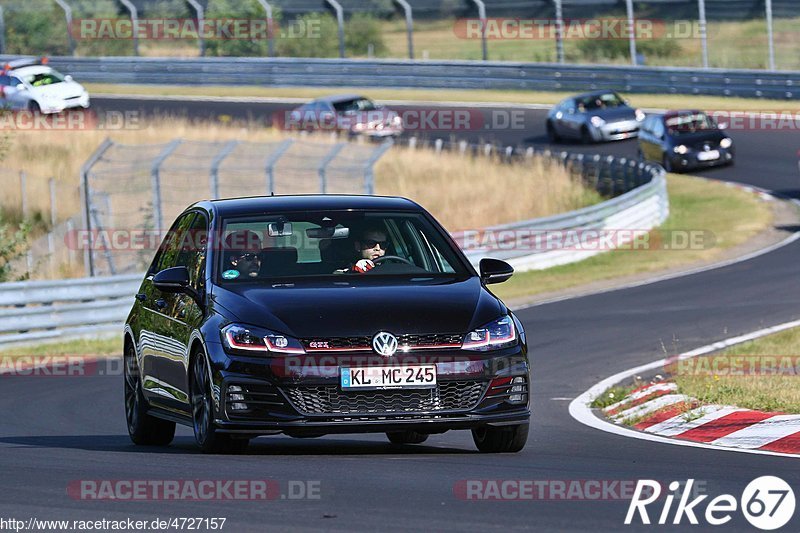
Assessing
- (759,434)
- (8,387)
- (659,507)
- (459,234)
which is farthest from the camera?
(459,234)

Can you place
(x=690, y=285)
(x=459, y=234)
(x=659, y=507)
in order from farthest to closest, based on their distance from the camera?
(x=459, y=234) < (x=690, y=285) < (x=659, y=507)

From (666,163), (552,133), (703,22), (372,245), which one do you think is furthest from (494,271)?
(703,22)

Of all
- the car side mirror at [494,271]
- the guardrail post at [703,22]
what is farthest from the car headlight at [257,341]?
the guardrail post at [703,22]

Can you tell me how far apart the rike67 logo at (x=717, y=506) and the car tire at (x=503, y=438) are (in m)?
1.52

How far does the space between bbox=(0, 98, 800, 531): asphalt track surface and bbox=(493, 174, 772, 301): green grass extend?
6.60m

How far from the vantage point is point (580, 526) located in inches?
252

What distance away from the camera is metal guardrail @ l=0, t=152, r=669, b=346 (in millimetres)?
19438

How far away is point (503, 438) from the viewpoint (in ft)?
29.2

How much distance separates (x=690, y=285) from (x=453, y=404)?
14.1 m

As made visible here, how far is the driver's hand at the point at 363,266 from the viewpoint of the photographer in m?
9.20

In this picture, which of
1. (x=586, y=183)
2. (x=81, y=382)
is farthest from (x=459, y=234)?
(x=586, y=183)

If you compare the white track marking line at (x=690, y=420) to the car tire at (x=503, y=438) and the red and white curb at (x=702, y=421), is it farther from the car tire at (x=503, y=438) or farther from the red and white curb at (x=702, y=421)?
the car tire at (x=503, y=438)

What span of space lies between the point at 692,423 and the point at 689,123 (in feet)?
83.0

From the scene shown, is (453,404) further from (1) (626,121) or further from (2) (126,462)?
(1) (626,121)
